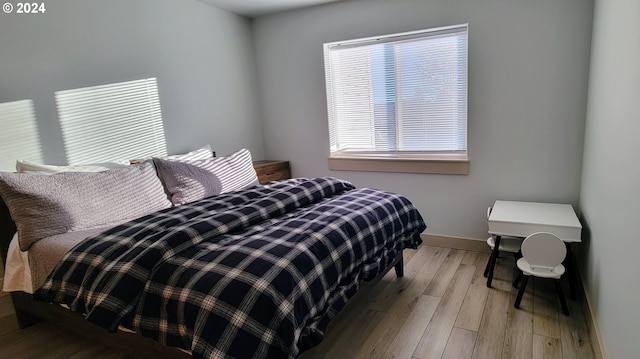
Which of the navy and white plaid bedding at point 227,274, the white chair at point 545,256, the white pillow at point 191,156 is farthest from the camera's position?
the white pillow at point 191,156

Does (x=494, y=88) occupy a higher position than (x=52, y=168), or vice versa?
(x=494, y=88)

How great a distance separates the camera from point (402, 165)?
3.50 m

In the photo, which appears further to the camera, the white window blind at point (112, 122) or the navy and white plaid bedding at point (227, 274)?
the white window blind at point (112, 122)

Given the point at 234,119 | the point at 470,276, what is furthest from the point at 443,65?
the point at 234,119

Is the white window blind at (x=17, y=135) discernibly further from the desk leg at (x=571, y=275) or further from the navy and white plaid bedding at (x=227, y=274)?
the desk leg at (x=571, y=275)

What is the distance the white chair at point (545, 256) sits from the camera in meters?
2.20

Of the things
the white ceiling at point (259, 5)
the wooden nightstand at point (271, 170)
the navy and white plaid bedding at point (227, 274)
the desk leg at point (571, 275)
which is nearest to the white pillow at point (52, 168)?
the navy and white plaid bedding at point (227, 274)

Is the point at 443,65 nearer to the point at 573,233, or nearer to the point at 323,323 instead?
the point at 573,233

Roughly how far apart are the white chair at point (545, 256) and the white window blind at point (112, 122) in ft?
9.09

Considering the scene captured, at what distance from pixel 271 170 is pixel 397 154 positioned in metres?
1.26

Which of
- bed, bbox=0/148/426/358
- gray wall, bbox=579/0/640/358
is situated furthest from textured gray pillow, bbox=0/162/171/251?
gray wall, bbox=579/0/640/358

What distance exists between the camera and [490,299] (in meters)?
2.46

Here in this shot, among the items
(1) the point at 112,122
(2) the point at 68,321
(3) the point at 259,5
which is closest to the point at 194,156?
(1) the point at 112,122

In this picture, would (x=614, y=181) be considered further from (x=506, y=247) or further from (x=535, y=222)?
(x=506, y=247)
